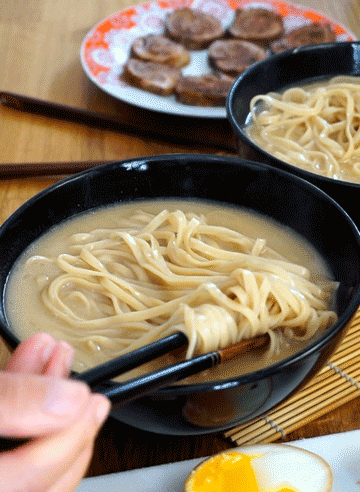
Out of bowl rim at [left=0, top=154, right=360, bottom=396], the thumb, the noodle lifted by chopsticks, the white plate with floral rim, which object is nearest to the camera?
the thumb

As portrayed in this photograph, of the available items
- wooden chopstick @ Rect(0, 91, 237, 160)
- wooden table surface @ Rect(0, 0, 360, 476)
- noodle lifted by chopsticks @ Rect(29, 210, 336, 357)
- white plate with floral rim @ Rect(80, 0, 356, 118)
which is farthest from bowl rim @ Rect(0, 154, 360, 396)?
white plate with floral rim @ Rect(80, 0, 356, 118)

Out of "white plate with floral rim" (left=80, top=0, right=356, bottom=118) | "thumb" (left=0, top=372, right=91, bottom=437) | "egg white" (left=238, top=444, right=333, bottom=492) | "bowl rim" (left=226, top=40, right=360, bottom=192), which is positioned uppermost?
"thumb" (left=0, top=372, right=91, bottom=437)

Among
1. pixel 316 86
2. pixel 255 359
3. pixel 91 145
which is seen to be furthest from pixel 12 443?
pixel 316 86

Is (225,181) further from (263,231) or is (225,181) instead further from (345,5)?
(345,5)

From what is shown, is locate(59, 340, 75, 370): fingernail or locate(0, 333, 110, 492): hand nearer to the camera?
locate(0, 333, 110, 492): hand

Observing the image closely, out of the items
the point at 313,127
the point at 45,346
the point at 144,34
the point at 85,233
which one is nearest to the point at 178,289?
the point at 85,233

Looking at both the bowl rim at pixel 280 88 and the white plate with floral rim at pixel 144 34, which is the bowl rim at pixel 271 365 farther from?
the white plate with floral rim at pixel 144 34

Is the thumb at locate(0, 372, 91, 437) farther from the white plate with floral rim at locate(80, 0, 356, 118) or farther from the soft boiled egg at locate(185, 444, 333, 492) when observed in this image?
the white plate with floral rim at locate(80, 0, 356, 118)

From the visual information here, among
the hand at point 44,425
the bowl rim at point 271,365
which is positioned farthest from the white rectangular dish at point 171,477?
the hand at point 44,425
